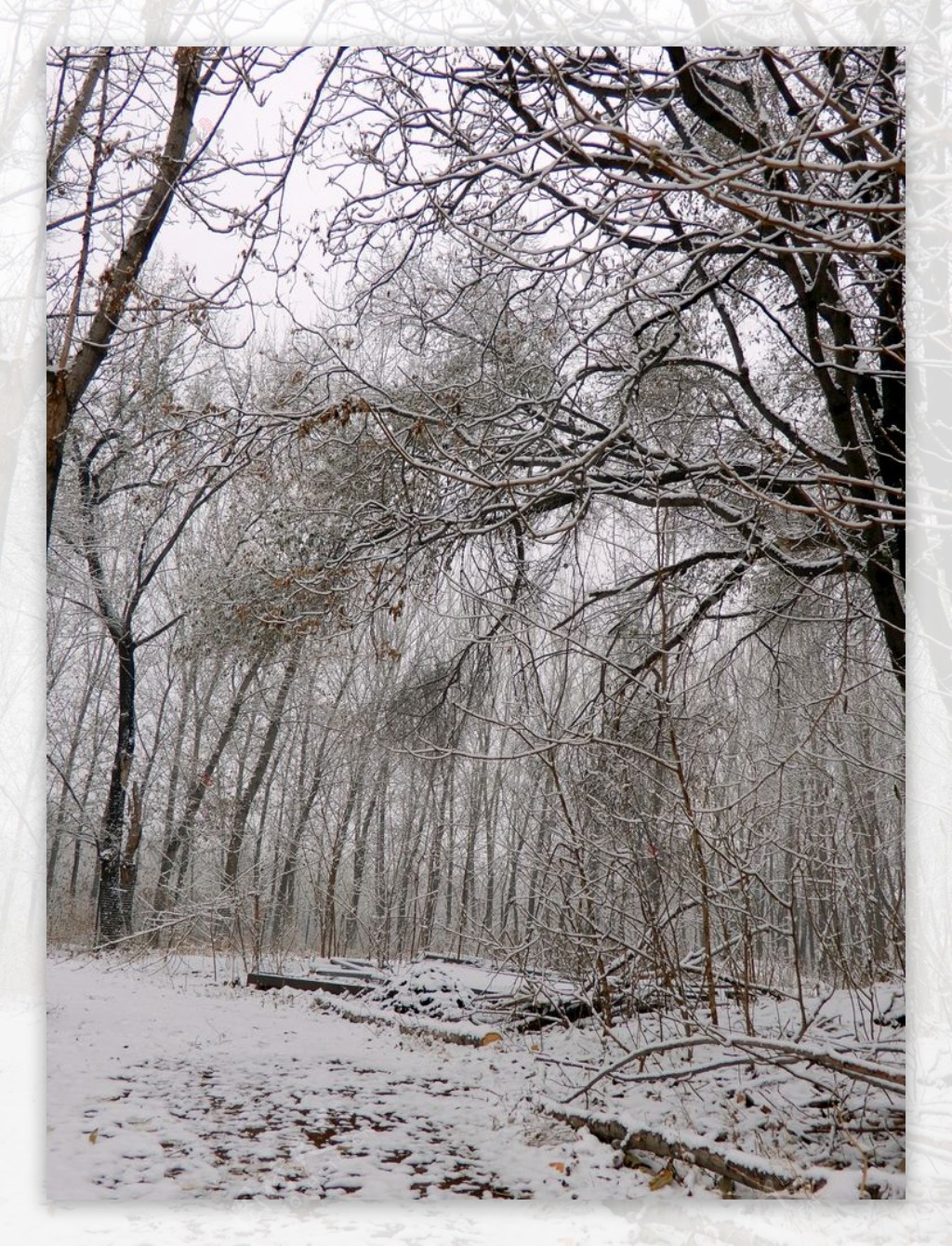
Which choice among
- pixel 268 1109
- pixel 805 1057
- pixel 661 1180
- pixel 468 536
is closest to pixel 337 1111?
pixel 268 1109

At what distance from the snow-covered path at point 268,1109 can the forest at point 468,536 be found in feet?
0.88

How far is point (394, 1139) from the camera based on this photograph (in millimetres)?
2541

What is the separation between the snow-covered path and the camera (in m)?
2.33

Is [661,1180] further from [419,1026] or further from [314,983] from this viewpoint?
[314,983]

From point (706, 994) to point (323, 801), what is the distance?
1.42 meters

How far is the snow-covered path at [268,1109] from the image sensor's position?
7.66 ft

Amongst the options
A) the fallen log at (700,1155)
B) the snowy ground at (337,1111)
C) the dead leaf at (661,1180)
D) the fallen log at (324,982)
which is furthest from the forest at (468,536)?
the dead leaf at (661,1180)

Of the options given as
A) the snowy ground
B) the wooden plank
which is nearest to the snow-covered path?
the snowy ground

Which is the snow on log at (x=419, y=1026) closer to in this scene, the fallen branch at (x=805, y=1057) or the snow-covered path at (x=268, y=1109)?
the snow-covered path at (x=268, y=1109)

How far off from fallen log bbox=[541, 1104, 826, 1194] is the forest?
352 millimetres

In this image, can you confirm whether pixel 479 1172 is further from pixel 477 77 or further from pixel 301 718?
pixel 477 77

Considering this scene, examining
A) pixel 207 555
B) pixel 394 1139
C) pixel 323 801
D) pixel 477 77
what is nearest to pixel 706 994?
pixel 394 1139

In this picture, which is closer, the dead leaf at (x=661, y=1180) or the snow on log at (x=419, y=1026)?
the dead leaf at (x=661, y=1180)

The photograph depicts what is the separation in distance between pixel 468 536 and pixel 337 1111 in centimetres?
171
